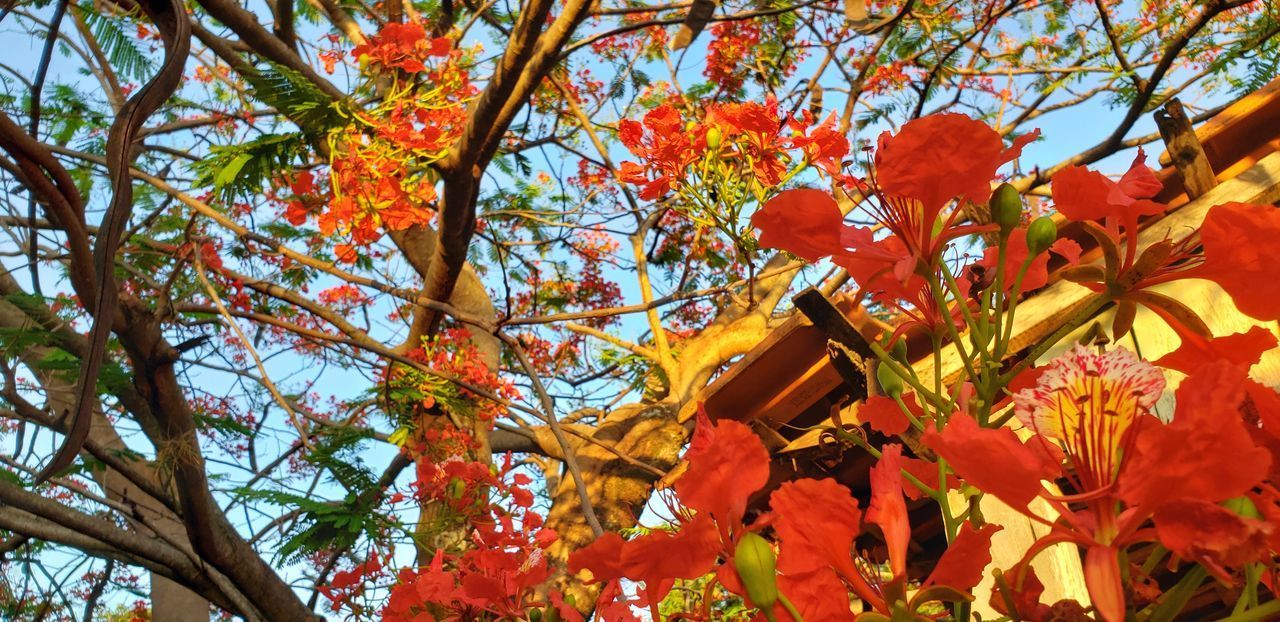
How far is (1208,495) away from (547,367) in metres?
6.11

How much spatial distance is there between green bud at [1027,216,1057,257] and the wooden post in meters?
1.67

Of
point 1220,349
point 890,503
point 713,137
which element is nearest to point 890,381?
point 890,503

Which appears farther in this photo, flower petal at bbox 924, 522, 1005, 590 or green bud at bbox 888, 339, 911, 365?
green bud at bbox 888, 339, 911, 365

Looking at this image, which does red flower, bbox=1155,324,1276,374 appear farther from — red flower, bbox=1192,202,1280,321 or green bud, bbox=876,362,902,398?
green bud, bbox=876,362,902,398

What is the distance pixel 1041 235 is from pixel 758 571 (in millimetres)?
297

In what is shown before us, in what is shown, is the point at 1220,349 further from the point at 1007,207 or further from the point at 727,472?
the point at 727,472

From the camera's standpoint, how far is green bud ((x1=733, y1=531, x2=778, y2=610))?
56 cm

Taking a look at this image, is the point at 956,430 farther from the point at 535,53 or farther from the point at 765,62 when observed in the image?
the point at 765,62

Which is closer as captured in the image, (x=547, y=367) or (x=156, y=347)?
(x=156, y=347)

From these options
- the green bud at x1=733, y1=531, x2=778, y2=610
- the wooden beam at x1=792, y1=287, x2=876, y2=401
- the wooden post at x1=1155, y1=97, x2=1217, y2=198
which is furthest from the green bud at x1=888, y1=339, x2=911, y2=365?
the wooden post at x1=1155, y1=97, x2=1217, y2=198

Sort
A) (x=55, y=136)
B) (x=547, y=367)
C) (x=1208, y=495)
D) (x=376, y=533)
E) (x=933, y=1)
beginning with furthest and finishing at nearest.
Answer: (x=547, y=367)
(x=933, y=1)
(x=55, y=136)
(x=376, y=533)
(x=1208, y=495)

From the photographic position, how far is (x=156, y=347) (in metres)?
2.76

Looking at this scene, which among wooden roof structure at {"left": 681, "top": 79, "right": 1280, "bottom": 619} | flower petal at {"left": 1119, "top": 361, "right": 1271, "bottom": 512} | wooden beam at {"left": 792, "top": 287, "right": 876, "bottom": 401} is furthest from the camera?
wooden roof structure at {"left": 681, "top": 79, "right": 1280, "bottom": 619}

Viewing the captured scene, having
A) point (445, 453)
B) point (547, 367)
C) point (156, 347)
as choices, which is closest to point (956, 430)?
point (156, 347)
